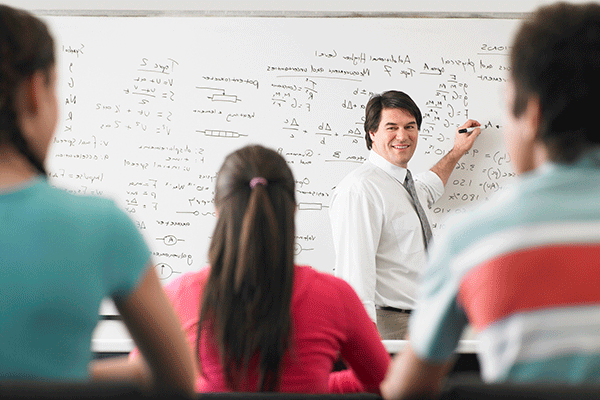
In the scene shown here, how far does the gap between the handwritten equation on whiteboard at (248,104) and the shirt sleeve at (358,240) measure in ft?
1.45

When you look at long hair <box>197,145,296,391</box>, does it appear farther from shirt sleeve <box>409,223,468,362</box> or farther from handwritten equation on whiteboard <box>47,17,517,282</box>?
handwritten equation on whiteboard <box>47,17,517,282</box>

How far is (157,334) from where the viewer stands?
2.20ft

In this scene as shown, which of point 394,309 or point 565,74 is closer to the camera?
point 565,74

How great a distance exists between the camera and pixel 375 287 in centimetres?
246

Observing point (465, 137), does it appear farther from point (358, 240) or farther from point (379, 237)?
point (358, 240)

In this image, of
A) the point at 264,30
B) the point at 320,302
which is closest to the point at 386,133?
the point at 264,30

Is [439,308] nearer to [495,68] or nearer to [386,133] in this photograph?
[386,133]

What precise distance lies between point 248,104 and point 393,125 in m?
0.78

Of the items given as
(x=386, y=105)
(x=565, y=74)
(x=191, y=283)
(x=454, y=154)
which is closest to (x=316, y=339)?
(x=191, y=283)

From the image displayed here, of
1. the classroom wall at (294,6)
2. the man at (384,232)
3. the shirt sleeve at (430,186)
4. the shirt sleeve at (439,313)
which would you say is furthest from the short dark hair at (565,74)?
the classroom wall at (294,6)

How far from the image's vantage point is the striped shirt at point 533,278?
24.4 inches

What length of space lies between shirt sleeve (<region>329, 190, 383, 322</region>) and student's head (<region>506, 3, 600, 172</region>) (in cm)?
165

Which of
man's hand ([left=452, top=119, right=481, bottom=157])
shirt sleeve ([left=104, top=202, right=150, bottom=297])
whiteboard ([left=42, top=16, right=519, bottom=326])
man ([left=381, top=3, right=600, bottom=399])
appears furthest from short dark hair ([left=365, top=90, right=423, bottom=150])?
shirt sleeve ([left=104, top=202, right=150, bottom=297])

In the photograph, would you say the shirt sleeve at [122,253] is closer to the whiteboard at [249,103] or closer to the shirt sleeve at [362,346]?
the shirt sleeve at [362,346]
